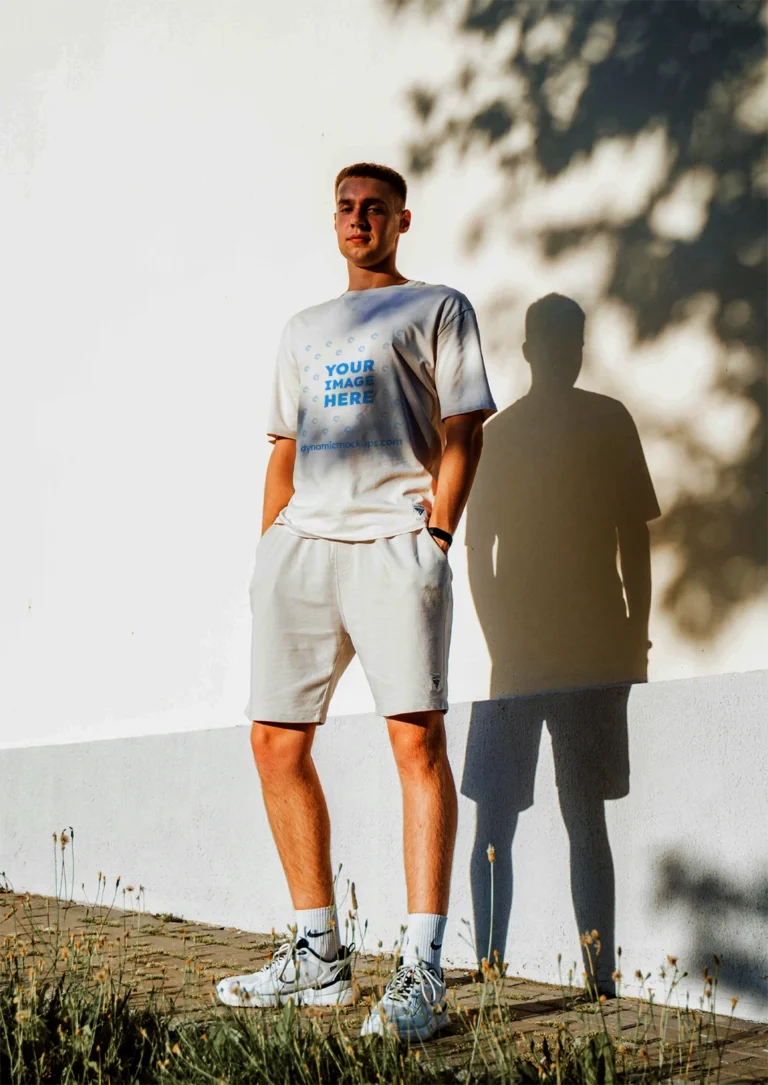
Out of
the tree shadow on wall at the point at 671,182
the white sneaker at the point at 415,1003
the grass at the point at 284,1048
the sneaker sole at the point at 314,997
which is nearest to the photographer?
the grass at the point at 284,1048

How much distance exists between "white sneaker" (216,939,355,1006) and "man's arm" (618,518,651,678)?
1236mm

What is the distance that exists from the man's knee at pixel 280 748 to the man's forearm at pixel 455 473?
742mm

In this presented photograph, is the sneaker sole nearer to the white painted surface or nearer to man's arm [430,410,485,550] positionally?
the white painted surface

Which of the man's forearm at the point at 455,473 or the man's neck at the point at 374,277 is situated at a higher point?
the man's neck at the point at 374,277

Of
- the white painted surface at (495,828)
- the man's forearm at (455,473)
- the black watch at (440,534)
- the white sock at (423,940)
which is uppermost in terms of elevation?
the man's forearm at (455,473)

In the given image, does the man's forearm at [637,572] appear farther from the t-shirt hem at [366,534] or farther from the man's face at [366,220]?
the man's face at [366,220]

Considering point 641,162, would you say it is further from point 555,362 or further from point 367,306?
point 367,306

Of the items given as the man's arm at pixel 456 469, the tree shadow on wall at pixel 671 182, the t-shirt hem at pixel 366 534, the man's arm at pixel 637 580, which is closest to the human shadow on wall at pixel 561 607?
the man's arm at pixel 637 580

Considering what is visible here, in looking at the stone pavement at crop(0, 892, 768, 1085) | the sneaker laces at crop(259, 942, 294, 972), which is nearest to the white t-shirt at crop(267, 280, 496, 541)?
the sneaker laces at crop(259, 942, 294, 972)

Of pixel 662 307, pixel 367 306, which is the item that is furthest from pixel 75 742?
pixel 662 307

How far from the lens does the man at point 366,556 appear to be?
3574 mm

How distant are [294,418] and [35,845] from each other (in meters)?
3.01

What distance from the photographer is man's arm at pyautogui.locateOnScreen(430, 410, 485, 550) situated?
3629 millimetres

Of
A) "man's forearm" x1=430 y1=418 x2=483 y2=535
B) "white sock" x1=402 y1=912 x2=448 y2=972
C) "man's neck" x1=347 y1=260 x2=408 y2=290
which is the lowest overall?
"white sock" x1=402 y1=912 x2=448 y2=972
